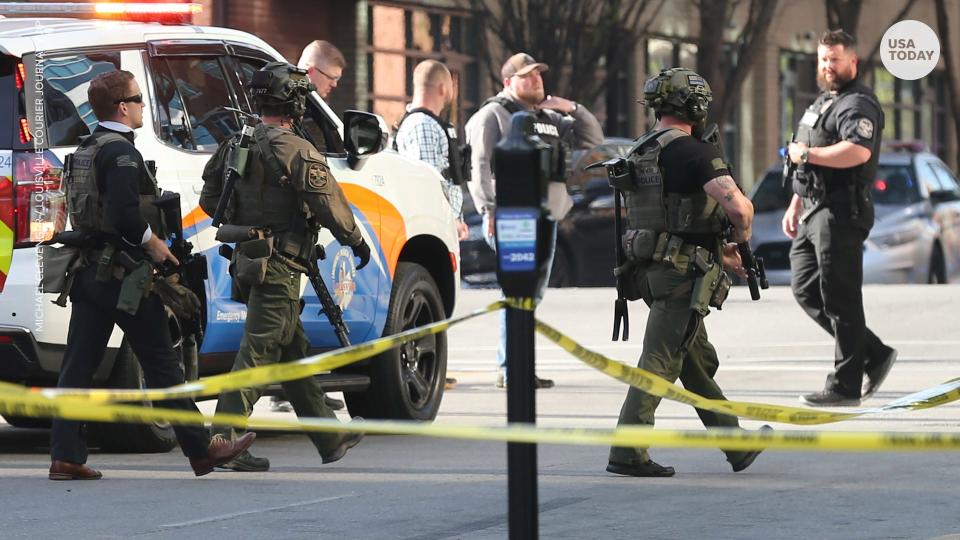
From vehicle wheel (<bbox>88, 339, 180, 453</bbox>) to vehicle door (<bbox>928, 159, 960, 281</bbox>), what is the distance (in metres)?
12.6

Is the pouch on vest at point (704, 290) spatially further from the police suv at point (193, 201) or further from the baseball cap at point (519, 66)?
the baseball cap at point (519, 66)

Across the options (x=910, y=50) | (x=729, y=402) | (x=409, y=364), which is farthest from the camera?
(x=910, y=50)

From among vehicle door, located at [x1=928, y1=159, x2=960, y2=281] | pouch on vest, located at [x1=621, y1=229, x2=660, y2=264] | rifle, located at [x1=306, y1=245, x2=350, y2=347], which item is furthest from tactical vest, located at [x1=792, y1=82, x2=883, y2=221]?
vehicle door, located at [x1=928, y1=159, x2=960, y2=281]

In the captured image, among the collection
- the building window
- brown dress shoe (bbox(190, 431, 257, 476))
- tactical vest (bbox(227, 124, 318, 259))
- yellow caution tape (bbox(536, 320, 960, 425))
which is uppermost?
the building window

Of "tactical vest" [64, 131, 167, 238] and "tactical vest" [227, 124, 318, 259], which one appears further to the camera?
"tactical vest" [227, 124, 318, 259]

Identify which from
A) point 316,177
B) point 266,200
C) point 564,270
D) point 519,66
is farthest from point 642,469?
point 564,270

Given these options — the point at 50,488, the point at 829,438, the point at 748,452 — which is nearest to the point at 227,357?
the point at 50,488

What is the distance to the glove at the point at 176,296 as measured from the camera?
8.23m

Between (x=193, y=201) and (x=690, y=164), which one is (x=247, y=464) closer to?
(x=193, y=201)

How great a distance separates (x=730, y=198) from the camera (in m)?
8.05

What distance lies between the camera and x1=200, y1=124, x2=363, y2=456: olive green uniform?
827 centimetres

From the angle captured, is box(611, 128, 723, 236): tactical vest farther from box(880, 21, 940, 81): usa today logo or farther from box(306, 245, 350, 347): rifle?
box(880, 21, 940, 81): usa today logo

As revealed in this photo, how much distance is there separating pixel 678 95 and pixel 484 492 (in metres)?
1.82

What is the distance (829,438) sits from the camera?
444 cm
